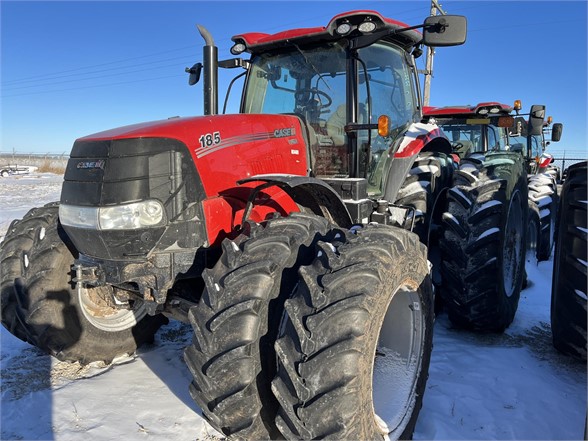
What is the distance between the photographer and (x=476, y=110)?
8219mm

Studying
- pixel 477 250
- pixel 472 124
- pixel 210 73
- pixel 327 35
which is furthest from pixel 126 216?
pixel 472 124

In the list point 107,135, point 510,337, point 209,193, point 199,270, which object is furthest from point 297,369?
point 510,337

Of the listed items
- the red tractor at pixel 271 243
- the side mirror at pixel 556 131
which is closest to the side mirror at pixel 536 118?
the side mirror at pixel 556 131

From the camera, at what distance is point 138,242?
2445 millimetres

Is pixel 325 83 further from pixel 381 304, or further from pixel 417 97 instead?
pixel 381 304

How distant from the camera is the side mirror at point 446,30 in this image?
2.88 metres

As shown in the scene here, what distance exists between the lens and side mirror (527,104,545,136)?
26.6 ft

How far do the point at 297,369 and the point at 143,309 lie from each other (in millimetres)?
2066

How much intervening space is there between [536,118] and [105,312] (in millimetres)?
7802

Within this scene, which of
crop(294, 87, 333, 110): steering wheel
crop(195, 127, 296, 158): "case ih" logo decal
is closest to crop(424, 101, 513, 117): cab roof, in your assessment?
crop(294, 87, 333, 110): steering wheel

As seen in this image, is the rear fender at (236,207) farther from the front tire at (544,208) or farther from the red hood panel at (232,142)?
the front tire at (544,208)

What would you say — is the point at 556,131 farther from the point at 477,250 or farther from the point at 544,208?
the point at 477,250

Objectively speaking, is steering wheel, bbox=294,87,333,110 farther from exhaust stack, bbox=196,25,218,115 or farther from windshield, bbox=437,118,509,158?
windshield, bbox=437,118,509,158

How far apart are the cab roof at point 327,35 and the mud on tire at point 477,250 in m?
1.35
